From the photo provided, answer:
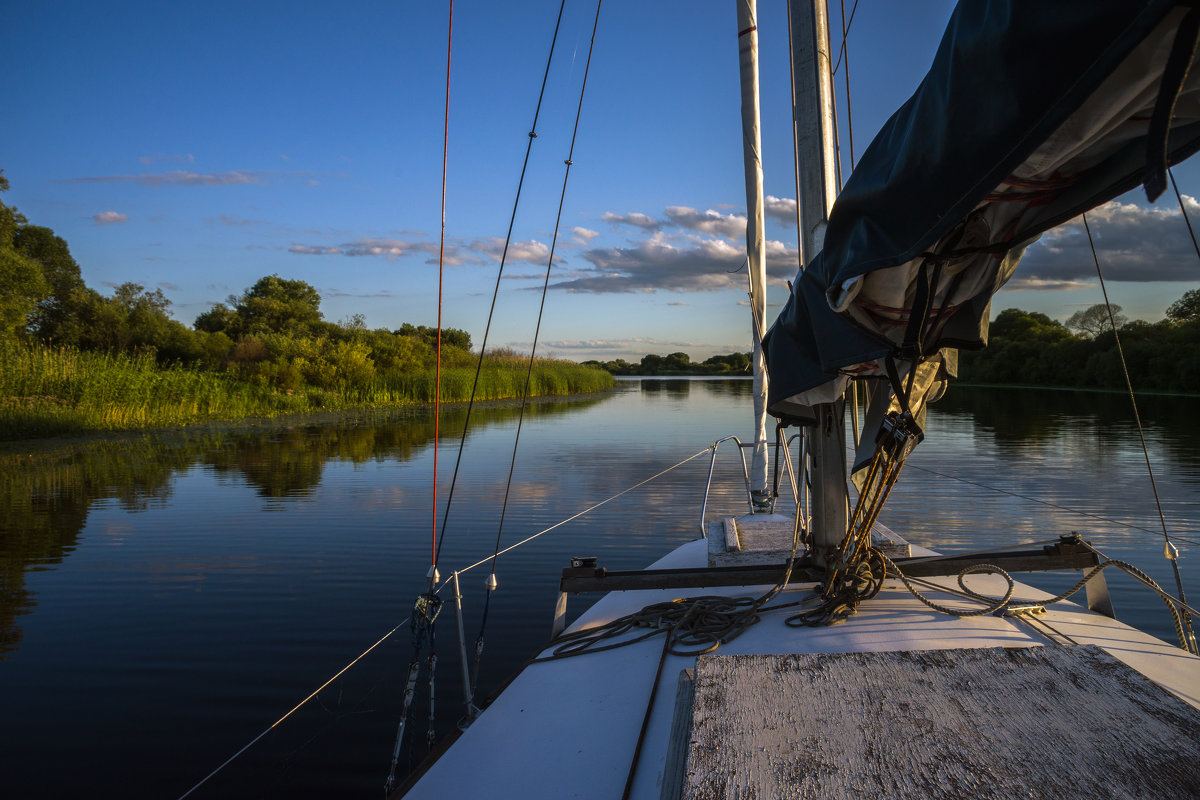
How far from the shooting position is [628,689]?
2.28 m

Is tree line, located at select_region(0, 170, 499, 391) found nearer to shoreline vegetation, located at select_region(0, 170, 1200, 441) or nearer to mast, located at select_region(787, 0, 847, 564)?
shoreline vegetation, located at select_region(0, 170, 1200, 441)

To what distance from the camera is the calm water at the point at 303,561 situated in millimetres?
3154

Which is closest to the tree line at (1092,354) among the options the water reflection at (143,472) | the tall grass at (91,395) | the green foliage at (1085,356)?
the green foliage at (1085,356)

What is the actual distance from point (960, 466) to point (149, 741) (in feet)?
38.0

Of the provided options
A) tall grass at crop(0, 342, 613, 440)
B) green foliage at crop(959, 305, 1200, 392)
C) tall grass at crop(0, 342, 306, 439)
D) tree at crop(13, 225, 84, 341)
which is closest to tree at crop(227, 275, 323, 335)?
tree at crop(13, 225, 84, 341)

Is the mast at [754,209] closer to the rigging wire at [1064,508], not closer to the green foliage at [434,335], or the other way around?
the rigging wire at [1064,508]

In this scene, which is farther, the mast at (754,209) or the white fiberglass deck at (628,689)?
the mast at (754,209)

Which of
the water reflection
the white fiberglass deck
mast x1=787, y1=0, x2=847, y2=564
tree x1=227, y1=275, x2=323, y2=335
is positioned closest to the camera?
the white fiberglass deck

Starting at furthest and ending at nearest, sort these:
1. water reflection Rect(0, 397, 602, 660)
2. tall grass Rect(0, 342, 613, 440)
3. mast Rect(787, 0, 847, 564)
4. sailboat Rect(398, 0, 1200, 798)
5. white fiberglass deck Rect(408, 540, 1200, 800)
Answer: tall grass Rect(0, 342, 613, 440) < water reflection Rect(0, 397, 602, 660) < mast Rect(787, 0, 847, 564) < white fiberglass deck Rect(408, 540, 1200, 800) < sailboat Rect(398, 0, 1200, 798)

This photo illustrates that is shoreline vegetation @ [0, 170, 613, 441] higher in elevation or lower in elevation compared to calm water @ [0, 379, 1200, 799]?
higher

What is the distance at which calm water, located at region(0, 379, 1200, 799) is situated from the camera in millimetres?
3154

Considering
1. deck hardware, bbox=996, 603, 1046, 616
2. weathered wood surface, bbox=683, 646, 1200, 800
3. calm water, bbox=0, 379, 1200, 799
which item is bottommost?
calm water, bbox=0, 379, 1200, 799

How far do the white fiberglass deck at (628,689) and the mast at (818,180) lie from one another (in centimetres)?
38

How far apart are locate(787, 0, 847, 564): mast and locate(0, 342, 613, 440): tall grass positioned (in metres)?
14.9
